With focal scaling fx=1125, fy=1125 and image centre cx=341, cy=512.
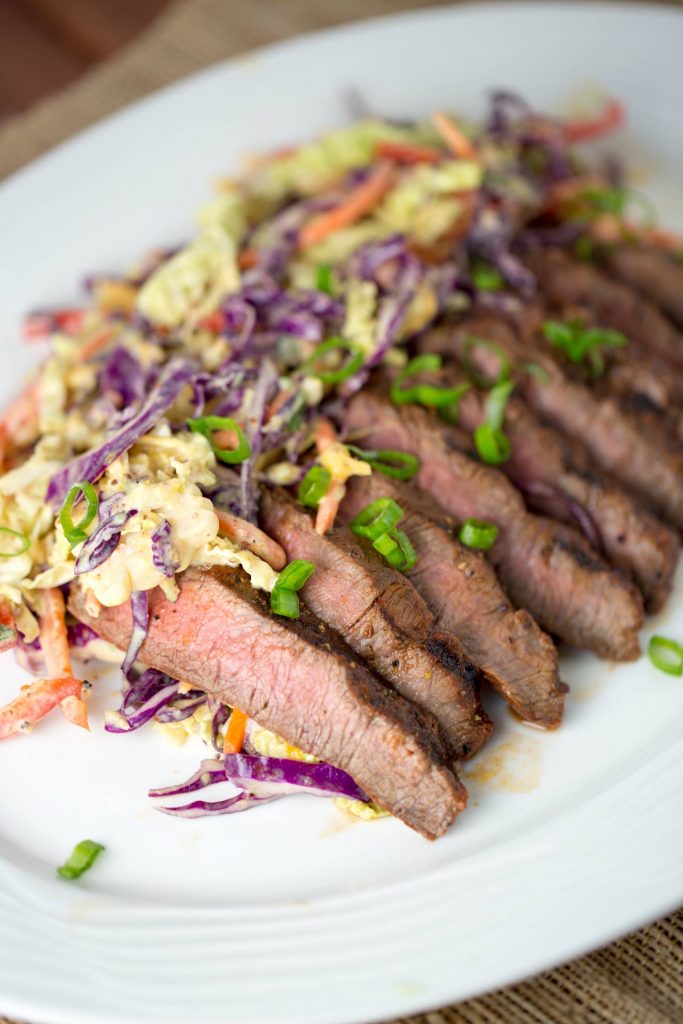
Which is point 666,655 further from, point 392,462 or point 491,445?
point 392,462

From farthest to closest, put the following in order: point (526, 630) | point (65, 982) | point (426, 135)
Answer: point (426, 135), point (526, 630), point (65, 982)

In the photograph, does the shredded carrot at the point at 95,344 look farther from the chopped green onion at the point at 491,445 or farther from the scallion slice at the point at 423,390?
the chopped green onion at the point at 491,445

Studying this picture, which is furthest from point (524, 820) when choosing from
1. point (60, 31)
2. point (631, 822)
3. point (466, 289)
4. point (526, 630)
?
point (60, 31)

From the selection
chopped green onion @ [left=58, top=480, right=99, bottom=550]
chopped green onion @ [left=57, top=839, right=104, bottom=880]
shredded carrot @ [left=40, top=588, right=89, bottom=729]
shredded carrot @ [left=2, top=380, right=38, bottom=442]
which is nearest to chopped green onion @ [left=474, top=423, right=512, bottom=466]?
chopped green onion @ [left=58, top=480, right=99, bottom=550]

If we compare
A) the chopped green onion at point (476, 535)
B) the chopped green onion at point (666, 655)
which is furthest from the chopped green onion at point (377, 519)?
the chopped green onion at point (666, 655)

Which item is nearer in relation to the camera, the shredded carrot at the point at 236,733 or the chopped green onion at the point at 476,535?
the shredded carrot at the point at 236,733

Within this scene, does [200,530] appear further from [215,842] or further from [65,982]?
[65,982]

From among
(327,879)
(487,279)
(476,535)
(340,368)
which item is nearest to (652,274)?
(487,279)
